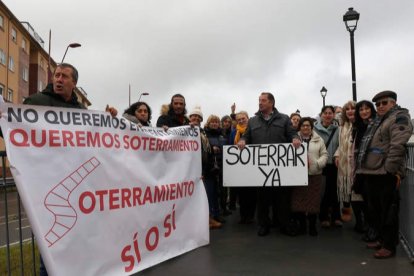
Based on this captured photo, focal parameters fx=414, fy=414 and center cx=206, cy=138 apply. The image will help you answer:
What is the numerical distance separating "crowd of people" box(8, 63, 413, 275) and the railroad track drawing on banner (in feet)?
5.69

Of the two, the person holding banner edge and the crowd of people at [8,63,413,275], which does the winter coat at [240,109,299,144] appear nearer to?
the crowd of people at [8,63,413,275]

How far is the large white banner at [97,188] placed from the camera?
327 cm

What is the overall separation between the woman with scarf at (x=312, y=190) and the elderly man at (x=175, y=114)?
6.24ft

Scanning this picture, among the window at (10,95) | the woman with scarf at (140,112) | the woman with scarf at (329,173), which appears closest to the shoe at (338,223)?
the woman with scarf at (329,173)

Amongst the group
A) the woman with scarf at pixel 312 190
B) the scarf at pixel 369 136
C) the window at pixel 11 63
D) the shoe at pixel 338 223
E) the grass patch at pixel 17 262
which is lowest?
the grass patch at pixel 17 262

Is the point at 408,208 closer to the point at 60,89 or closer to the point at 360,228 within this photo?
the point at 360,228

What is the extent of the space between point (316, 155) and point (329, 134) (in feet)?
2.29

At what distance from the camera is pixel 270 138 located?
644 centimetres

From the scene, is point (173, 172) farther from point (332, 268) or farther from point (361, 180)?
point (361, 180)

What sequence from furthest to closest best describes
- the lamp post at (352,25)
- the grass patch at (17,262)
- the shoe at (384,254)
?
the lamp post at (352,25)
the grass patch at (17,262)
the shoe at (384,254)

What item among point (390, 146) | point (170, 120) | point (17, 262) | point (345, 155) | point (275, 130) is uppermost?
point (170, 120)

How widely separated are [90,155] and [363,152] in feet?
11.0

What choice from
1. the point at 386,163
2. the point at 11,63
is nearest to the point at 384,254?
the point at 386,163

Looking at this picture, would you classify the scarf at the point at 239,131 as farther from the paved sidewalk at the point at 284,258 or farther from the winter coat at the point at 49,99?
the winter coat at the point at 49,99
